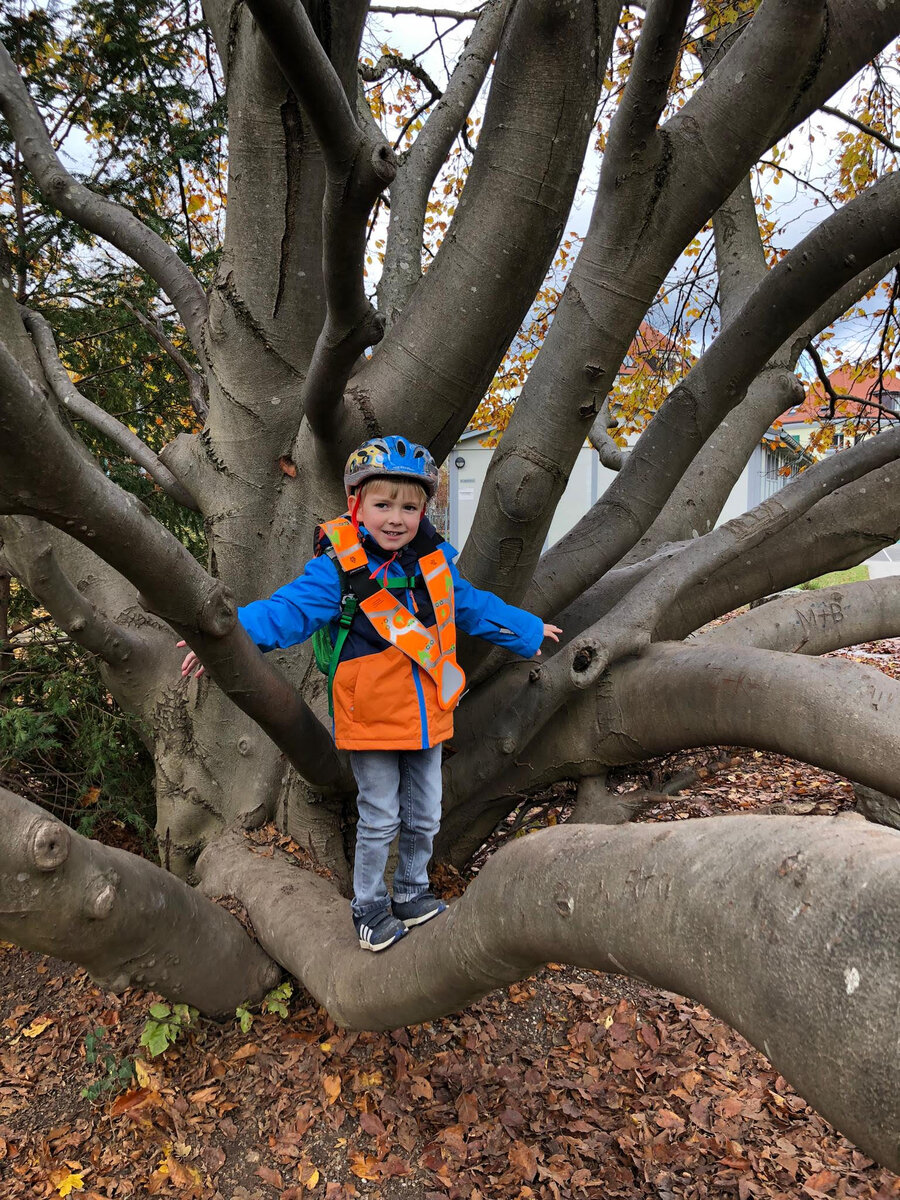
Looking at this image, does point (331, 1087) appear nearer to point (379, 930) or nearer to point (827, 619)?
point (379, 930)

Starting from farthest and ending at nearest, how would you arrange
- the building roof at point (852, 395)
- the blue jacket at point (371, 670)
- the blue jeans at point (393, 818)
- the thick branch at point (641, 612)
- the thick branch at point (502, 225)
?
the building roof at point (852, 395) < the thick branch at point (641, 612) < the blue jeans at point (393, 818) < the blue jacket at point (371, 670) < the thick branch at point (502, 225)

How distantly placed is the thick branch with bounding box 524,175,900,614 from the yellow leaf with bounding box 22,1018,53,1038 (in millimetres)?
2718

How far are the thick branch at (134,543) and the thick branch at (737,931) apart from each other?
0.83 m

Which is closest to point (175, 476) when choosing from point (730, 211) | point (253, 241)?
point (253, 241)

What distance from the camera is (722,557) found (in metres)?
3.29

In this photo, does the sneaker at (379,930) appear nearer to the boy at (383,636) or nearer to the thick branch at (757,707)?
the boy at (383,636)

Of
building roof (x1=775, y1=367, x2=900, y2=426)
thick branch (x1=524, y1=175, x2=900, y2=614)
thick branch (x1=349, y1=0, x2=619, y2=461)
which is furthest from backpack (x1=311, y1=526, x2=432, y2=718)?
building roof (x1=775, y1=367, x2=900, y2=426)

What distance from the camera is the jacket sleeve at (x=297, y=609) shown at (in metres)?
2.44

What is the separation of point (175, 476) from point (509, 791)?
2166 millimetres

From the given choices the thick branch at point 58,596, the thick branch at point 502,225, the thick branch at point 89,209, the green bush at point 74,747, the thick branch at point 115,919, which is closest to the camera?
the thick branch at point 115,919

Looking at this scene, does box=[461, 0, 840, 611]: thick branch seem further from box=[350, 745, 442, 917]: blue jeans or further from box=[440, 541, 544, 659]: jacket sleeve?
box=[350, 745, 442, 917]: blue jeans

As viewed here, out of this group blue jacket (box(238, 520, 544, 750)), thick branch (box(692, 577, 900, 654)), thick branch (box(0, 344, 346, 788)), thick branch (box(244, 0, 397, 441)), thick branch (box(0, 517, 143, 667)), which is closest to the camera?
thick branch (box(0, 344, 346, 788))

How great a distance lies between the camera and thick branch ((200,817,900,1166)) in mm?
955

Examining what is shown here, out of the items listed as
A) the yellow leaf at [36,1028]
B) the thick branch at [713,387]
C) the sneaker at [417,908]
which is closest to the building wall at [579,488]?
the thick branch at [713,387]
